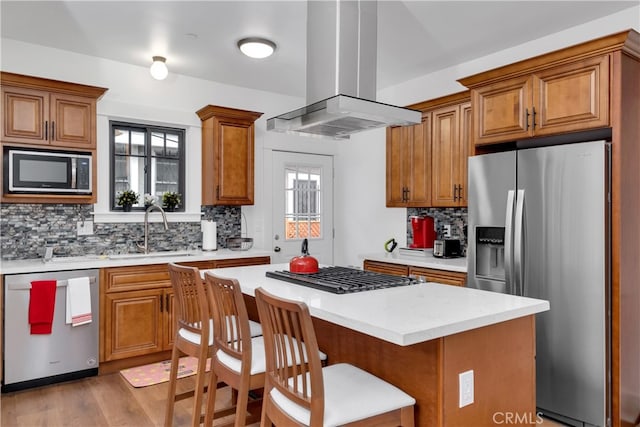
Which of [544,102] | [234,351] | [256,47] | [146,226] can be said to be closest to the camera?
[234,351]

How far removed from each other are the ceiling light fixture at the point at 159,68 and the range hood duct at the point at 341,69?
1842 millimetres

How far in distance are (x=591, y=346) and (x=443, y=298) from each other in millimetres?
1271

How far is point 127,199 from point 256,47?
1829 mm

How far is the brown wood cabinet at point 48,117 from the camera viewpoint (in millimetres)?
3480

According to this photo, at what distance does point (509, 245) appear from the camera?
3010mm

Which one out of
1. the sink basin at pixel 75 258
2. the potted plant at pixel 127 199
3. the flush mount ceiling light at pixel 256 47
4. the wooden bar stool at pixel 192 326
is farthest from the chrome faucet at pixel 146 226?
the wooden bar stool at pixel 192 326

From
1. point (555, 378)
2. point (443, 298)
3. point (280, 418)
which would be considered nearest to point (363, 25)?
point (443, 298)

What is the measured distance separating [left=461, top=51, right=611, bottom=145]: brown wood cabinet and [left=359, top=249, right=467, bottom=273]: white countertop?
3.17 ft

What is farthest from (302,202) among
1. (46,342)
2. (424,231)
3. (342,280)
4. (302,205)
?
(342,280)

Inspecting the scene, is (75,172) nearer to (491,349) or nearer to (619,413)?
(491,349)

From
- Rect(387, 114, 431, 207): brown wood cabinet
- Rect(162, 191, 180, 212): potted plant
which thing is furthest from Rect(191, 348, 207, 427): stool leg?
Rect(387, 114, 431, 207): brown wood cabinet

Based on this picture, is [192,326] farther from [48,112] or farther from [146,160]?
[146,160]

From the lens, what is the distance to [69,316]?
338 cm

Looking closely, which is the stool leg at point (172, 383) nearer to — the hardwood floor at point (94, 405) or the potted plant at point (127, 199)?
the hardwood floor at point (94, 405)
